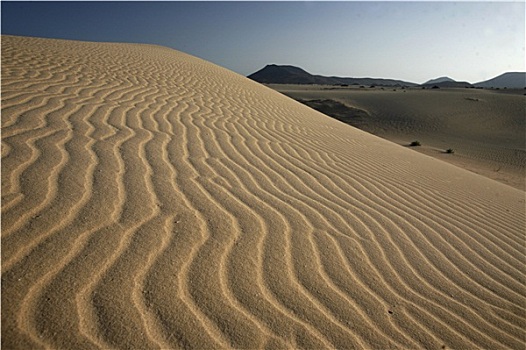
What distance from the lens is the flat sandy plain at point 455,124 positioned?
12.2 meters

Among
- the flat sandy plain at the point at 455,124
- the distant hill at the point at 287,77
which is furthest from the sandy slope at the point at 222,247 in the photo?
the distant hill at the point at 287,77

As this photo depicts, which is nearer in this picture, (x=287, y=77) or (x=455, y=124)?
(x=455, y=124)

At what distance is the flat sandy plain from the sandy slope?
7.77 meters

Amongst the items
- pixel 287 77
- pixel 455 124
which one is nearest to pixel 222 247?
pixel 455 124

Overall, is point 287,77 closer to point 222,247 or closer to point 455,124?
point 455,124

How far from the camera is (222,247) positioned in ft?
7.13

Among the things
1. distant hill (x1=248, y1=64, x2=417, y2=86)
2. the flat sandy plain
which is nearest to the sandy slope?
the flat sandy plain

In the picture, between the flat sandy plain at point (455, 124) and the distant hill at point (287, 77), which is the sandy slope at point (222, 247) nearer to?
the flat sandy plain at point (455, 124)

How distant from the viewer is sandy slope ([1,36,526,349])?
5.30ft

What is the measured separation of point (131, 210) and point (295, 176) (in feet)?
6.45

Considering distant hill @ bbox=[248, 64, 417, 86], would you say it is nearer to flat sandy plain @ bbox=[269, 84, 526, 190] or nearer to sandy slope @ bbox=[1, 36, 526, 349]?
flat sandy plain @ bbox=[269, 84, 526, 190]

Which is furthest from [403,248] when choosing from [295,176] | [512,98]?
[512,98]

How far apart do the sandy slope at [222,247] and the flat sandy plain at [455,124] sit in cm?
777

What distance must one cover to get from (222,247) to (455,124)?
20.9 metres
